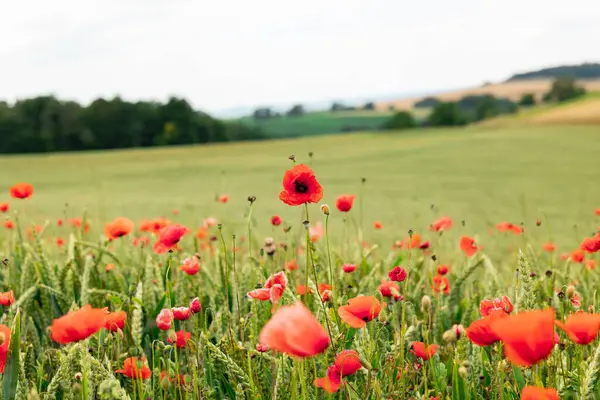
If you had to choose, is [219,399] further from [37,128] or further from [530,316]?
[37,128]

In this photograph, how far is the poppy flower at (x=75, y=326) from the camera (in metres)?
0.98

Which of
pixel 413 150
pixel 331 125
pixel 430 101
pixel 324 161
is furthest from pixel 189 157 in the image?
pixel 430 101

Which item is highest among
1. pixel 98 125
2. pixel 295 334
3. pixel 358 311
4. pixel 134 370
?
pixel 98 125

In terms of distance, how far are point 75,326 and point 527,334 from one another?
689 millimetres

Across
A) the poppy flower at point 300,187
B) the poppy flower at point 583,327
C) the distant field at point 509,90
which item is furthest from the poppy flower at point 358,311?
the distant field at point 509,90

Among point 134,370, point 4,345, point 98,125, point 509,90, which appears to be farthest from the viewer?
point 509,90

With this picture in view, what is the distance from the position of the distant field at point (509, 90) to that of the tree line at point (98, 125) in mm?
20583

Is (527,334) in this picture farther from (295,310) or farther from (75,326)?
(75,326)

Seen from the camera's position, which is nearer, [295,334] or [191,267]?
[295,334]

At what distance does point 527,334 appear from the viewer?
2.53ft

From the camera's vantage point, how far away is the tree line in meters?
36.2

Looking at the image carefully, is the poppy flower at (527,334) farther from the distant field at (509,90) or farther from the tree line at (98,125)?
the distant field at (509,90)

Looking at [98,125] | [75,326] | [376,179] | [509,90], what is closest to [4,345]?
[75,326]

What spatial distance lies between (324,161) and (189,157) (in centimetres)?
564
